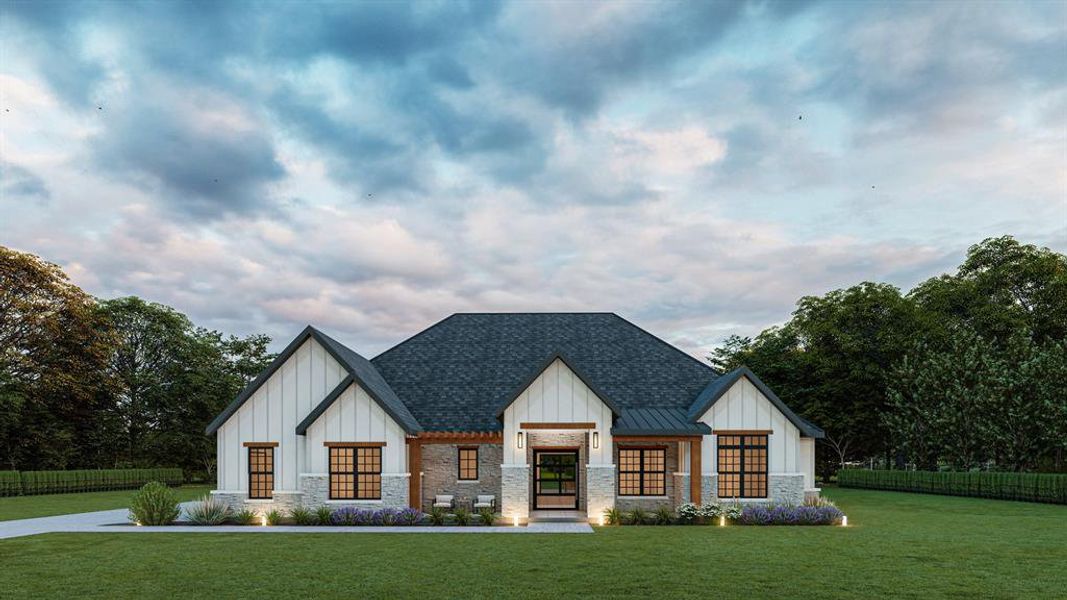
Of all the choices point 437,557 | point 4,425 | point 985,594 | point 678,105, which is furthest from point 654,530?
point 4,425

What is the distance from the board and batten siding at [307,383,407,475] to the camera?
72.9 ft

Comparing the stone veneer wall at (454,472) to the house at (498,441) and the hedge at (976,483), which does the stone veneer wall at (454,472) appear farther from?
the hedge at (976,483)

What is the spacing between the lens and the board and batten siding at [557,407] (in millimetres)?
22516

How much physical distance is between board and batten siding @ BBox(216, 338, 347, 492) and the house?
4cm

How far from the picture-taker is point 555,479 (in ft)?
85.4

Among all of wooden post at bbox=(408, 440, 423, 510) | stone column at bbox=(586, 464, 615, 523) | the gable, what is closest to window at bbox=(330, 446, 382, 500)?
wooden post at bbox=(408, 440, 423, 510)

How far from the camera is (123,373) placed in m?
47.1

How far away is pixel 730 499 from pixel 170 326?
140ft

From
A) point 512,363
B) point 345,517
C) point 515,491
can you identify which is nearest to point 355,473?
point 345,517

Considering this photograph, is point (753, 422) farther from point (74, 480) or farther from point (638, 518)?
point (74, 480)

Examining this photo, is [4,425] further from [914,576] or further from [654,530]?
[914,576]

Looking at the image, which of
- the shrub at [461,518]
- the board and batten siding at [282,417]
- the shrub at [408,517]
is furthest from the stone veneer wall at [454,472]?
the board and batten siding at [282,417]

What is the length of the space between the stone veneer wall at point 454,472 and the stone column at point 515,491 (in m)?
2.41

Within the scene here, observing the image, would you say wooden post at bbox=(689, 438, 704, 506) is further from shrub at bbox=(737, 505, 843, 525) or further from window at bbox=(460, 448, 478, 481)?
window at bbox=(460, 448, 478, 481)
